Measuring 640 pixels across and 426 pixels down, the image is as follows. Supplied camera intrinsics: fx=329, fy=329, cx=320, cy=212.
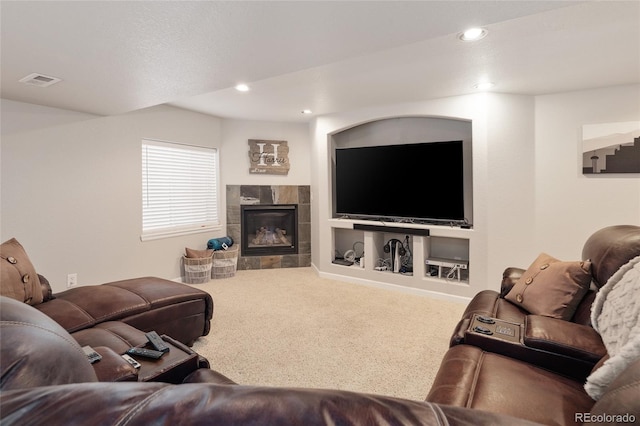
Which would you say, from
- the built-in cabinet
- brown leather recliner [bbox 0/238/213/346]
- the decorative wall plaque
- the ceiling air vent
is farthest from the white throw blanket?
the decorative wall plaque

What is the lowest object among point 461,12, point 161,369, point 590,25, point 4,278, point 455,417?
point 161,369

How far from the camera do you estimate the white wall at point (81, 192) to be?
304cm

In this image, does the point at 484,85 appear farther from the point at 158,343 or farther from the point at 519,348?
the point at 158,343

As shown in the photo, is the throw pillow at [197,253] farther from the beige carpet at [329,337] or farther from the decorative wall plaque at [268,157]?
the decorative wall plaque at [268,157]

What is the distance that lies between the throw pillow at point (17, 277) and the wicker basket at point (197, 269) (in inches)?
83.2

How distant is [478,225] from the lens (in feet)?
11.8

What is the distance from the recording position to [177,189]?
4.62 meters

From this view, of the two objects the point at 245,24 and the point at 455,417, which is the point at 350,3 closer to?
the point at 245,24

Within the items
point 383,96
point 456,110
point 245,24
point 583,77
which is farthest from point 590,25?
point 245,24

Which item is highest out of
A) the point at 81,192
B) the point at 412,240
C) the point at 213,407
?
the point at 81,192

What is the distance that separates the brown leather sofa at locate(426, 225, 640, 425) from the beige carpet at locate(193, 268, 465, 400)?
69 cm

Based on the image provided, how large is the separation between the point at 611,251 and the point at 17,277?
3568 mm

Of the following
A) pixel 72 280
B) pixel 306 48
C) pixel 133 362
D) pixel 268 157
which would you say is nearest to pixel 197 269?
pixel 72 280

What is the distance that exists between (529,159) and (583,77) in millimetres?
895
